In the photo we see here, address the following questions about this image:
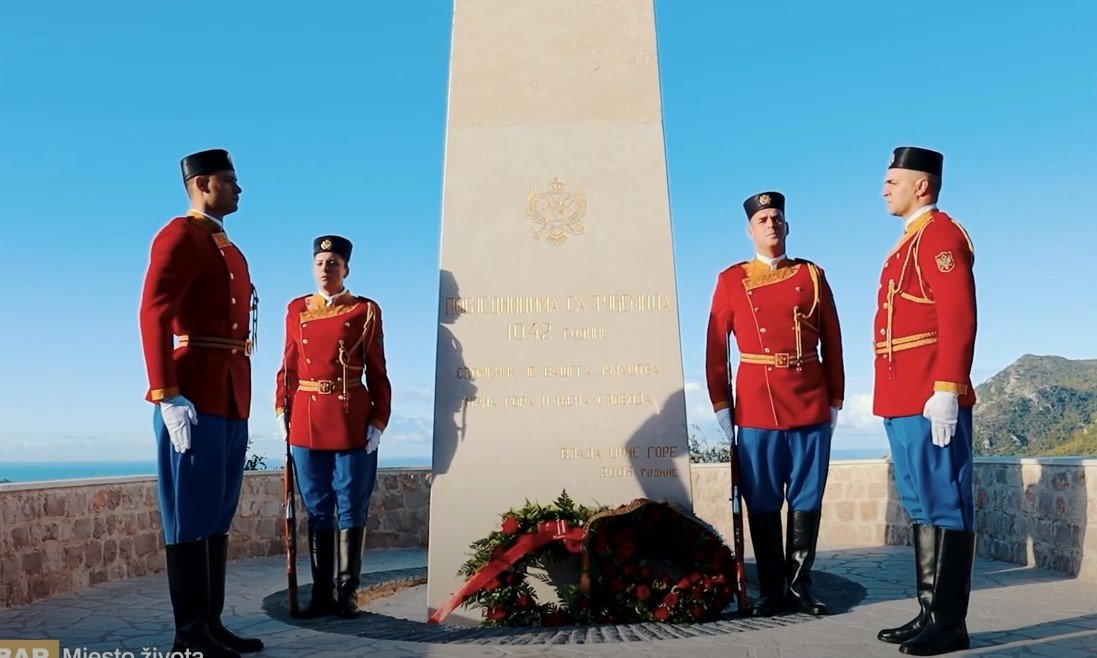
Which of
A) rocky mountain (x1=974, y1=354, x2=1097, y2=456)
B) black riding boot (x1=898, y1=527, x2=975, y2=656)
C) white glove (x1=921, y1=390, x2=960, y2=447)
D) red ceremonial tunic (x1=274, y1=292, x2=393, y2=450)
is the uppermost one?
rocky mountain (x1=974, y1=354, x2=1097, y2=456)

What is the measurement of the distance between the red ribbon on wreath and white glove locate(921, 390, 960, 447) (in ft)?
5.84

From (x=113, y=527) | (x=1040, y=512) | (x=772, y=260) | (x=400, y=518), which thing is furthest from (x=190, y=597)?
(x=1040, y=512)

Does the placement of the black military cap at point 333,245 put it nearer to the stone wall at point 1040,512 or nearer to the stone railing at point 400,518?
the stone railing at point 400,518

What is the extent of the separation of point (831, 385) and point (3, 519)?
5.02 m

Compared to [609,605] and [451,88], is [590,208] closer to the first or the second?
[451,88]

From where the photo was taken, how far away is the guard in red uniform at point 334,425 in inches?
219

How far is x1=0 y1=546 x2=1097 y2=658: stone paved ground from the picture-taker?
4.29 m

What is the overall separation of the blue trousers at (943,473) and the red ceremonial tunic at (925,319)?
3.8 inches

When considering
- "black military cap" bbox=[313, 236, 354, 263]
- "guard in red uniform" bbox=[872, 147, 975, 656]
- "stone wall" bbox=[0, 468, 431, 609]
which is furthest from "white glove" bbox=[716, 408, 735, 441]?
"stone wall" bbox=[0, 468, 431, 609]

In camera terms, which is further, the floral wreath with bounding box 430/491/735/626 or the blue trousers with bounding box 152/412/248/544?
the floral wreath with bounding box 430/491/735/626

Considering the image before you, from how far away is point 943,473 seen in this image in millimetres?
4258

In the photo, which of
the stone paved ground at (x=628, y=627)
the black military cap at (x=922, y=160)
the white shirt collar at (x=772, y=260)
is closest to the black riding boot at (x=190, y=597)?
the stone paved ground at (x=628, y=627)

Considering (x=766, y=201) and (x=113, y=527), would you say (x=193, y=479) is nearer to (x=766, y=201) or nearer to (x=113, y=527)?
(x=766, y=201)

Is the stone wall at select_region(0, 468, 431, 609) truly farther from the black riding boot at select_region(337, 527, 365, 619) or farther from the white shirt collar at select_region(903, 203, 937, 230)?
the white shirt collar at select_region(903, 203, 937, 230)
